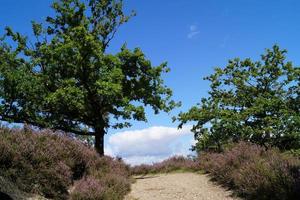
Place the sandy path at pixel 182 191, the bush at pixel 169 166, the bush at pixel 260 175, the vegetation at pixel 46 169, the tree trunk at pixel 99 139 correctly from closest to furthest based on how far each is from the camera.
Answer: the vegetation at pixel 46 169
the bush at pixel 260 175
the sandy path at pixel 182 191
the bush at pixel 169 166
the tree trunk at pixel 99 139

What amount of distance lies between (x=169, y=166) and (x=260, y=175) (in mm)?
11644

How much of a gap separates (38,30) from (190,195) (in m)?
21.3

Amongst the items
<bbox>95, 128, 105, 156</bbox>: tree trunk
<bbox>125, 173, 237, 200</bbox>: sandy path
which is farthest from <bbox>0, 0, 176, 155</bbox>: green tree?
<bbox>125, 173, 237, 200</bbox>: sandy path

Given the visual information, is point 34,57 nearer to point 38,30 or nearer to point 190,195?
point 38,30

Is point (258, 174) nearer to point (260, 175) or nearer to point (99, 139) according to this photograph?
point (260, 175)

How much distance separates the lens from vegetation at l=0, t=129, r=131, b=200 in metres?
9.59

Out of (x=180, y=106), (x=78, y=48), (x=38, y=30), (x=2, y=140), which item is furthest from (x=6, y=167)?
(x=38, y=30)

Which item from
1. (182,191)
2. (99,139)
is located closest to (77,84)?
(99,139)

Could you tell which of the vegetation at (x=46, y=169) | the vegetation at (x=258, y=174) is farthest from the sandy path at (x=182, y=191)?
the vegetation at (x=46, y=169)

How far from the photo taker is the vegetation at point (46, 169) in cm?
959

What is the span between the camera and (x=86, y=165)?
46.3 feet

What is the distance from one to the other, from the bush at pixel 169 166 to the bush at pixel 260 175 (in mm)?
5641

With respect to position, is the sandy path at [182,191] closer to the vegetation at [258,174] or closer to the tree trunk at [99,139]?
the vegetation at [258,174]

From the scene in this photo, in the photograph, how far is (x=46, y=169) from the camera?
33.6ft
